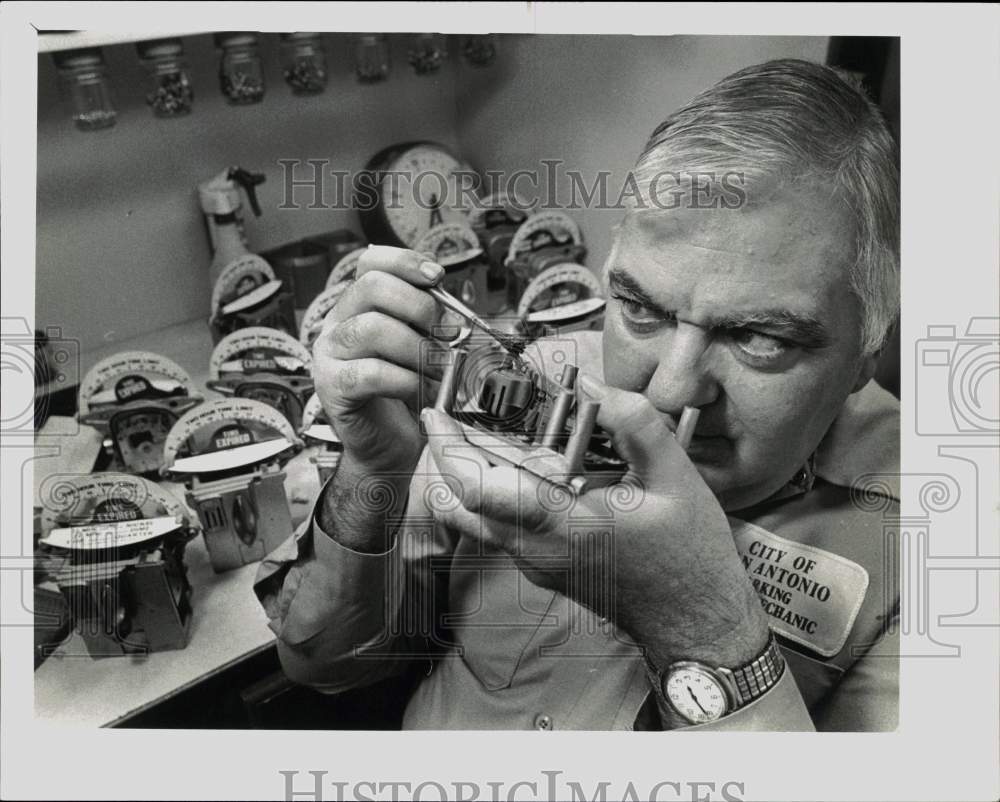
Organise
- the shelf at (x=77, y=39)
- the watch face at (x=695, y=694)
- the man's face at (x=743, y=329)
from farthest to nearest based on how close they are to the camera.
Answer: the shelf at (x=77, y=39), the watch face at (x=695, y=694), the man's face at (x=743, y=329)

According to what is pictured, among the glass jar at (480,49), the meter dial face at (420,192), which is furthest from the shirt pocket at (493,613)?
the glass jar at (480,49)

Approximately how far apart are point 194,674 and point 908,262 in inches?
44.2

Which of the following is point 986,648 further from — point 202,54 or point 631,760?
point 202,54

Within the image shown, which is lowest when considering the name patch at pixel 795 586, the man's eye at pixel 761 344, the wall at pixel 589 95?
the name patch at pixel 795 586

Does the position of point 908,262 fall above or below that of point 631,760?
above

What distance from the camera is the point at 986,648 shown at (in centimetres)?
145

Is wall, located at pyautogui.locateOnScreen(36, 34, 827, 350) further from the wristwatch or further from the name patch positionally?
the wristwatch

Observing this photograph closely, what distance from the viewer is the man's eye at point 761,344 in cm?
123

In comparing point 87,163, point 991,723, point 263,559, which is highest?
point 87,163

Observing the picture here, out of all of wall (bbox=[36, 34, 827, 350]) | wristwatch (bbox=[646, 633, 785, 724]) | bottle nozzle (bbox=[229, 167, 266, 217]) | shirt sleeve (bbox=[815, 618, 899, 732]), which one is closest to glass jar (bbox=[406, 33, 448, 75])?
wall (bbox=[36, 34, 827, 350])

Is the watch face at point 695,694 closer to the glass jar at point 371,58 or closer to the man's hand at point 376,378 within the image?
the man's hand at point 376,378

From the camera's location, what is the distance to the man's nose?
1.24 m

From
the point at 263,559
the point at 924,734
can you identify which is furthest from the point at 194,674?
the point at 924,734

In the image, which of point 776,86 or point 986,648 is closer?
point 776,86
